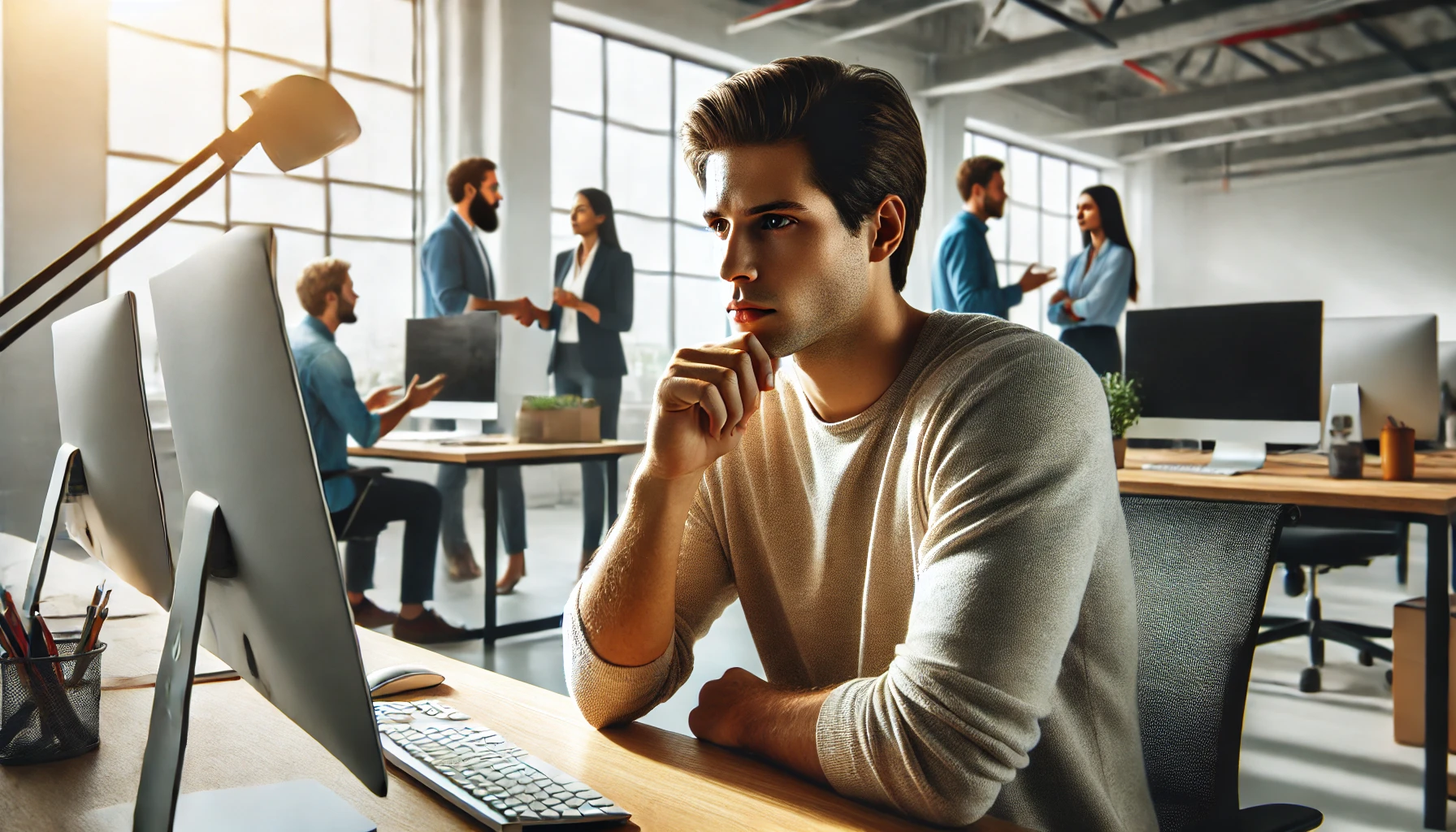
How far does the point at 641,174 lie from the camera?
23.3 feet

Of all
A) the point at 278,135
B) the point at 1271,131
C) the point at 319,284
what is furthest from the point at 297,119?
the point at 1271,131

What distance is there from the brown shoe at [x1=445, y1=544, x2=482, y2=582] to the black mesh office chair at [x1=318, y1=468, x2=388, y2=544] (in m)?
1.39

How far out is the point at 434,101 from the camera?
5.84 metres

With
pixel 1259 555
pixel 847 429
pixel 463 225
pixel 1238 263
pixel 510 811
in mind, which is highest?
pixel 1238 263

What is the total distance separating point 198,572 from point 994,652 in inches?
21.5

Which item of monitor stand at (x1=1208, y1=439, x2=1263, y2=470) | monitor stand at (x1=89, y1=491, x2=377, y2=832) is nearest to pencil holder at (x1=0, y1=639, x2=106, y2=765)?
monitor stand at (x1=89, y1=491, x2=377, y2=832)

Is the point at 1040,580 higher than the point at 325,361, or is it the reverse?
the point at 325,361

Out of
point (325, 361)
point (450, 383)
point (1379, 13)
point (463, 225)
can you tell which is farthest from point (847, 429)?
point (1379, 13)

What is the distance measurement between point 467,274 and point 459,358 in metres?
0.66

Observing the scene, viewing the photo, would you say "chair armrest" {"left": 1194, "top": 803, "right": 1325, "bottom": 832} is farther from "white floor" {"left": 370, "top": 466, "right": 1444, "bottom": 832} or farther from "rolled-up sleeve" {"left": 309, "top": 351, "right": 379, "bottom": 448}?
"rolled-up sleeve" {"left": 309, "top": 351, "right": 379, "bottom": 448}

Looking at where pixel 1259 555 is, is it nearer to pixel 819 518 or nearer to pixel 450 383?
pixel 819 518

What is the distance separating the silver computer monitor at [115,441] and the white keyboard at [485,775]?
0.26 m

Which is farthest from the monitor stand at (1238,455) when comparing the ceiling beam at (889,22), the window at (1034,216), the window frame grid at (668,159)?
the window at (1034,216)

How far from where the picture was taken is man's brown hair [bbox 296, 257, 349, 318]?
334 cm
